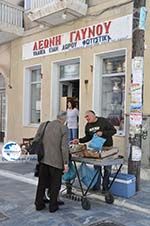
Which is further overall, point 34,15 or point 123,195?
point 34,15

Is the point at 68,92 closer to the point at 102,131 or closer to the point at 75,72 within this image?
the point at 75,72

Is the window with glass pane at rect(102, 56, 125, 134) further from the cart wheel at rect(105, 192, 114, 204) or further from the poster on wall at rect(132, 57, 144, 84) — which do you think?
the cart wheel at rect(105, 192, 114, 204)

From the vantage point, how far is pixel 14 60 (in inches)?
589

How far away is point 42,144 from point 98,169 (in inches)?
47.8

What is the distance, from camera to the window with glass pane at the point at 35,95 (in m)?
14.0

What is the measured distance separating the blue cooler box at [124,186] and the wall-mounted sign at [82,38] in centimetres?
484

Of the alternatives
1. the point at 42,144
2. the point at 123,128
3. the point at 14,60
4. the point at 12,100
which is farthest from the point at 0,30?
the point at 42,144

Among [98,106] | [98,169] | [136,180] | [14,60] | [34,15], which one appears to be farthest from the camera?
[14,60]

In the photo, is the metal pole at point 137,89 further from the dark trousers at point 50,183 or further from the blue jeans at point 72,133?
the blue jeans at point 72,133

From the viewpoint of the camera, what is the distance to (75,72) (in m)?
12.5

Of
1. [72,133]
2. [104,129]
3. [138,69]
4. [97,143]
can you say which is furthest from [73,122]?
[97,143]

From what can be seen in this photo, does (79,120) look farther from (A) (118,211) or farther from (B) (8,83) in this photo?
(A) (118,211)

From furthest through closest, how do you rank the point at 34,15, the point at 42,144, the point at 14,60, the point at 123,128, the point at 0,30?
the point at 14,60, the point at 0,30, the point at 34,15, the point at 123,128, the point at 42,144

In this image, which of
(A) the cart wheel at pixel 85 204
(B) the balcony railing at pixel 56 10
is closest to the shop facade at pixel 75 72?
(B) the balcony railing at pixel 56 10
